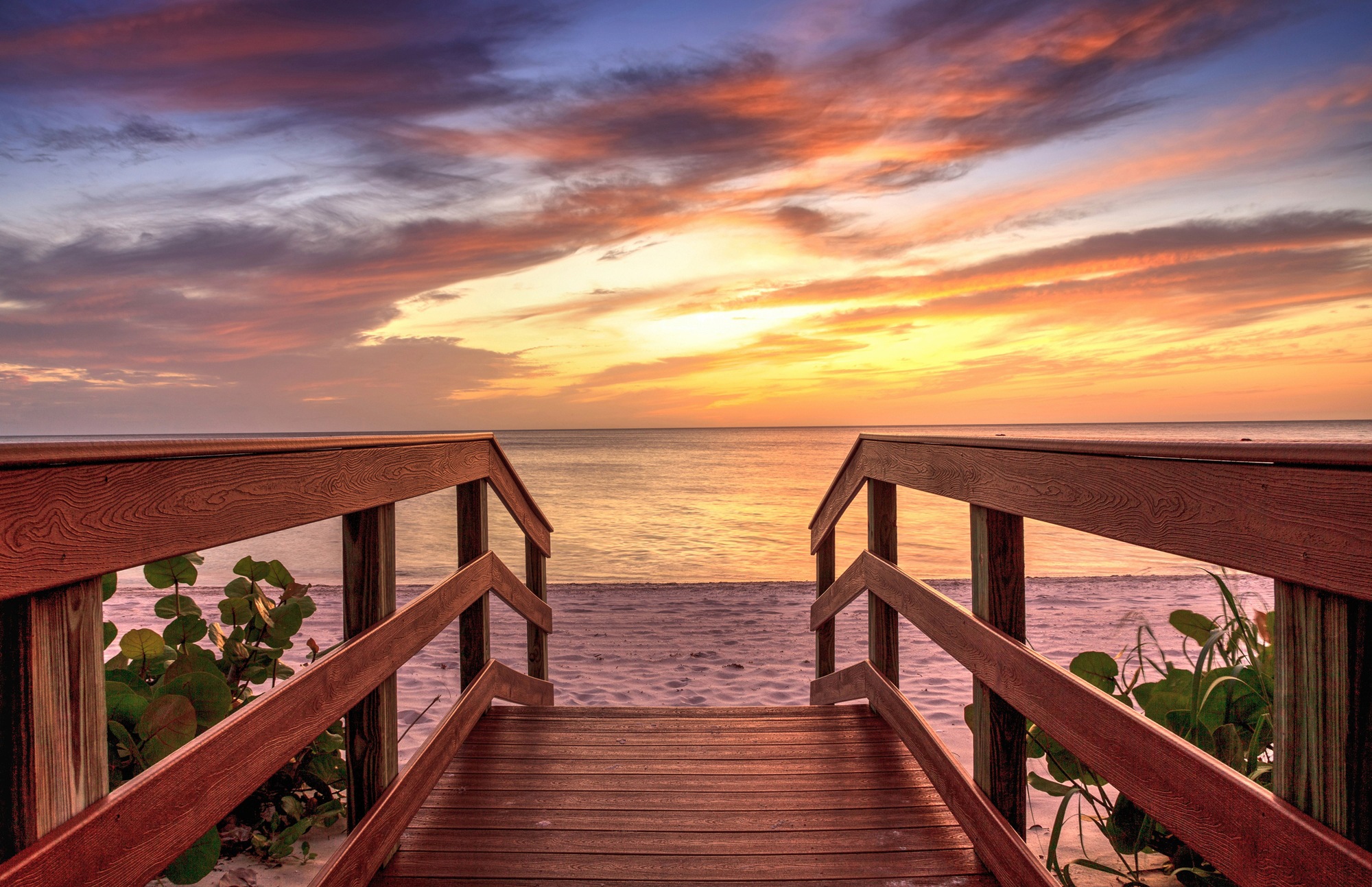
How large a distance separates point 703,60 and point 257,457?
26.0 ft

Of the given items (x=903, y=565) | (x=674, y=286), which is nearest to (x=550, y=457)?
(x=674, y=286)

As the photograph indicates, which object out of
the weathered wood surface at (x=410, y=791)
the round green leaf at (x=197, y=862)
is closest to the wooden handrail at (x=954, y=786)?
the weathered wood surface at (x=410, y=791)

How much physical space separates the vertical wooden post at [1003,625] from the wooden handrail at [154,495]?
5.13 ft

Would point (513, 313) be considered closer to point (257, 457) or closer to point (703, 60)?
point (703, 60)

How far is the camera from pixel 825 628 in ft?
12.8

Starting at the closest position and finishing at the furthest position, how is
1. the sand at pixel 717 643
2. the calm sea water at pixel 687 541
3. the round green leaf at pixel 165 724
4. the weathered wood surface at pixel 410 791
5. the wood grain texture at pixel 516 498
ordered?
the weathered wood surface at pixel 410 791 < the round green leaf at pixel 165 724 < the wood grain texture at pixel 516 498 < the sand at pixel 717 643 < the calm sea water at pixel 687 541

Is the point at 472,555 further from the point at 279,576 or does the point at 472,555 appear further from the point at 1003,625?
the point at 1003,625

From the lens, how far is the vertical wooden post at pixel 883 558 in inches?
109

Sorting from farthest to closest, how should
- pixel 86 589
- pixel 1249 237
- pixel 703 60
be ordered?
pixel 1249 237 → pixel 703 60 → pixel 86 589

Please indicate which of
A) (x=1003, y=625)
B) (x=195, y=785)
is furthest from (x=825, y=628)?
(x=195, y=785)

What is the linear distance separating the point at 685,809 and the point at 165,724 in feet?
4.91

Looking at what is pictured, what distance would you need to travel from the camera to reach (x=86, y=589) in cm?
84

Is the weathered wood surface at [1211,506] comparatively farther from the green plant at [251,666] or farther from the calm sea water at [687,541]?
the calm sea water at [687,541]

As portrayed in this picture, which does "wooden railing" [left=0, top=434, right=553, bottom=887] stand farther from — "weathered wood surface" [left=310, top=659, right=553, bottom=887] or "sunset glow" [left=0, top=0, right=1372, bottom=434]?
"sunset glow" [left=0, top=0, right=1372, bottom=434]
